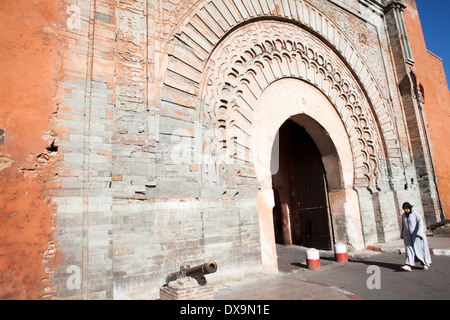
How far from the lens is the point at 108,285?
3480mm

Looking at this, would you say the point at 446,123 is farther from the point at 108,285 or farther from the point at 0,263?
the point at 0,263

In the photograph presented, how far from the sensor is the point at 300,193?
859cm

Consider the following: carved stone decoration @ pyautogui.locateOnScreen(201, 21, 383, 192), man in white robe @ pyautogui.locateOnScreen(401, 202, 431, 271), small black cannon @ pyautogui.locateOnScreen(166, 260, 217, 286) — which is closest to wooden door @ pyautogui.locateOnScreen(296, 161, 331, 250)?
carved stone decoration @ pyautogui.locateOnScreen(201, 21, 383, 192)

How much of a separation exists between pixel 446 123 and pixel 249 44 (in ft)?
33.9

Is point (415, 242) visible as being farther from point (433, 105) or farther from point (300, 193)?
point (433, 105)

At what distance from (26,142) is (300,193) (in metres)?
6.94

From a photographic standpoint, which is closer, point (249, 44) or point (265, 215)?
point (265, 215)

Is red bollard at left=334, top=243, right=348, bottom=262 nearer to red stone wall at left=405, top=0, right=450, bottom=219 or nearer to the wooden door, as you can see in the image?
the wooden door

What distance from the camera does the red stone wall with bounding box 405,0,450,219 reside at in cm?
1009

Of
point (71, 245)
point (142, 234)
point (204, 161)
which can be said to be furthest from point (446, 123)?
point (71, 245)

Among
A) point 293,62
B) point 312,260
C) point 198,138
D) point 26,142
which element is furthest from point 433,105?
point 26,142

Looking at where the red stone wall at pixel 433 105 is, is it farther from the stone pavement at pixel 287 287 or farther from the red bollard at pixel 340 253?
the red bollard at pixel 340 253

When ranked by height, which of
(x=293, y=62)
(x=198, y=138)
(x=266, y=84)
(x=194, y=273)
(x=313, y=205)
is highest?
(x=293, y=62)

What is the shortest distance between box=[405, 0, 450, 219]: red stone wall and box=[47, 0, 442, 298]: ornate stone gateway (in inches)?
133
